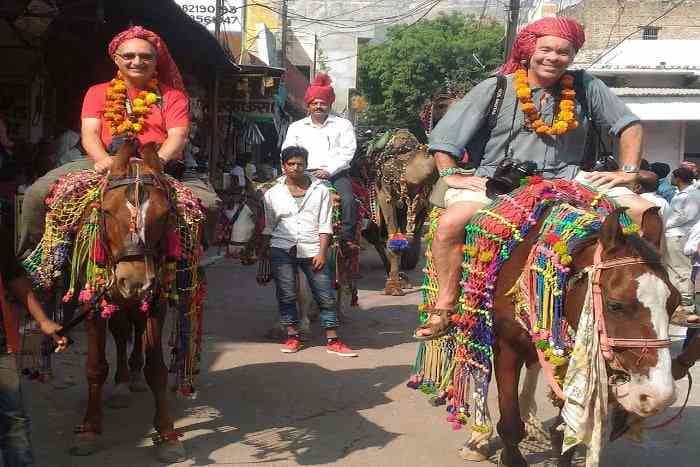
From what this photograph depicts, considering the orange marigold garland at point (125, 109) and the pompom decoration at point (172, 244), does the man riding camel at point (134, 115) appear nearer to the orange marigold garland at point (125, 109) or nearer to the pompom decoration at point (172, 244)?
the orange marigold garland at point (125, 109)

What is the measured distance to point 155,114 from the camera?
5.05 meters

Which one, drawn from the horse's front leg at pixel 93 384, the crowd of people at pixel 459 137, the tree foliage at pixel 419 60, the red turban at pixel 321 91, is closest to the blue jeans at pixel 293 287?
the red turban at pixel 321 91

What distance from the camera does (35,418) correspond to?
17.0 feet

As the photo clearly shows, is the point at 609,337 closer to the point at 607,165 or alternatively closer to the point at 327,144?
the point at 607,165

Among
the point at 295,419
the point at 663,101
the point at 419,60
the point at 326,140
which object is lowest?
the point at 295,419

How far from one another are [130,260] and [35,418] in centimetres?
177

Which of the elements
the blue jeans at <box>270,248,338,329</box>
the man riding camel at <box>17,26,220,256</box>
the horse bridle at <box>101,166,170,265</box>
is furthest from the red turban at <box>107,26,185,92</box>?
the blue jeans at <box>270,248,338,329</box>

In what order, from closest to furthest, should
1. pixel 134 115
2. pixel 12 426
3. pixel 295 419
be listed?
pixel 12 426 → pixel 134 115 → pixel 295 419

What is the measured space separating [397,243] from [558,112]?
6137 millimetres

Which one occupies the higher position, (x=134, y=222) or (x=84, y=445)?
(x=134, y=222)

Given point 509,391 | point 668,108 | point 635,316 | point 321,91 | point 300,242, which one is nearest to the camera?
point 635,316

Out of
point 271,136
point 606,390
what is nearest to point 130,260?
point 606,390

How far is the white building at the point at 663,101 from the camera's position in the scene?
1659cm

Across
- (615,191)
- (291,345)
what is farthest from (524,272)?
(291,345)
